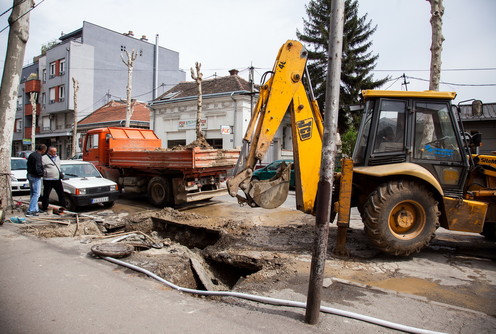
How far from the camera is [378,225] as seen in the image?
4.95 meters

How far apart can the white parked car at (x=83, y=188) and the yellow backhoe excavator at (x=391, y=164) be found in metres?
5.80

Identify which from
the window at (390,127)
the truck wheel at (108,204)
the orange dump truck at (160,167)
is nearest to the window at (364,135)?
the window at (390,127)

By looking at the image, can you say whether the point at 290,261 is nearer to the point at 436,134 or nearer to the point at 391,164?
the point at 391,164

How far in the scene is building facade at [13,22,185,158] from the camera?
35062mm

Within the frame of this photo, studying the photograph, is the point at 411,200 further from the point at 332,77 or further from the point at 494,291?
the point at 332,77

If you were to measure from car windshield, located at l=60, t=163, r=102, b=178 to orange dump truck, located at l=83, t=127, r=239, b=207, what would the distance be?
85cm

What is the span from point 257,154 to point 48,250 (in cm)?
401

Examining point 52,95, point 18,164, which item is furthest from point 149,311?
point 52,95

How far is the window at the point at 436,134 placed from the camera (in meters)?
5.29

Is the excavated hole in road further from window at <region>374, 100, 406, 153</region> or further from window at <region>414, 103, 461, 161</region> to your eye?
window at <region>414, 103, 461, 161</region>

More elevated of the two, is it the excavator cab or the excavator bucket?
the excavator cab

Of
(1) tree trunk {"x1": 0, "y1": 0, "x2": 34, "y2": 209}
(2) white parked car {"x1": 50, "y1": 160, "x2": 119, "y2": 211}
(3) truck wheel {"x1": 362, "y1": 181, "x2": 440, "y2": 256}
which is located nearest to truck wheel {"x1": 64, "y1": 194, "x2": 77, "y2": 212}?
(2) white parked car {"x1": 50, "y1": 160, "x2": 119, "y2": 211}

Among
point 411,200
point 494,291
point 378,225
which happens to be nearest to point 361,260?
point 378,225

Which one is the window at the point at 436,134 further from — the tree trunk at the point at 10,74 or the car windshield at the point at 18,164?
the car windshield at the point at 18,164
